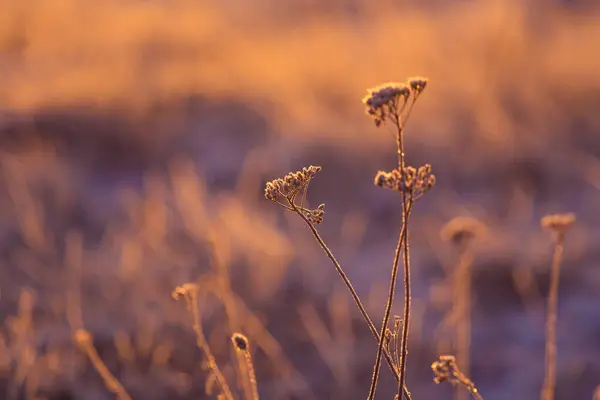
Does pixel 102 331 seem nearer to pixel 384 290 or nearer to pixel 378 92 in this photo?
pixel 384 290

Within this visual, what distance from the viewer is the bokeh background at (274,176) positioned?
4109mm

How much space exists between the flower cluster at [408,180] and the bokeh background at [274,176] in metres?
1.06

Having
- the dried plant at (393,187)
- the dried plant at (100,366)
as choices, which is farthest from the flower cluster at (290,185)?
the dried plant at (100,366)

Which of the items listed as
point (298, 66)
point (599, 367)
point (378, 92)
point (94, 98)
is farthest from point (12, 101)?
point (378, 92)

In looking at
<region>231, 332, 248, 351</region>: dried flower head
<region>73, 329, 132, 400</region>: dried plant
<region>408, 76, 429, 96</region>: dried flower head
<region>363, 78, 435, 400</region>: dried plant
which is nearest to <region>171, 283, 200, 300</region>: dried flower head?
<region>231, 332, 248, 351</region>: dried flower head

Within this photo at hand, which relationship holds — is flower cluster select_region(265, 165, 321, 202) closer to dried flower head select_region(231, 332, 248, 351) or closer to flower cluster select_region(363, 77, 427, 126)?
flower cluster select_region(363, 77, 427, 126)

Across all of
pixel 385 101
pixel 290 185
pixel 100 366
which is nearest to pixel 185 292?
pixel 290 185

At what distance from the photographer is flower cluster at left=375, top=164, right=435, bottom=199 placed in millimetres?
1429

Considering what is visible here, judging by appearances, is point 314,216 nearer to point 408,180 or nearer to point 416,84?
point 408,180

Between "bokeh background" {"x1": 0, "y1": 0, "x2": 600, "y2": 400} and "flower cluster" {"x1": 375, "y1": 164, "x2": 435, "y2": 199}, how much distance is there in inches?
41.9

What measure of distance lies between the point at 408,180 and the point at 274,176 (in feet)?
15.5

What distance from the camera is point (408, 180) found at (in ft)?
4.77

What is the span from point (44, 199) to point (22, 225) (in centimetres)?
52

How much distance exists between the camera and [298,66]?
8273mm
